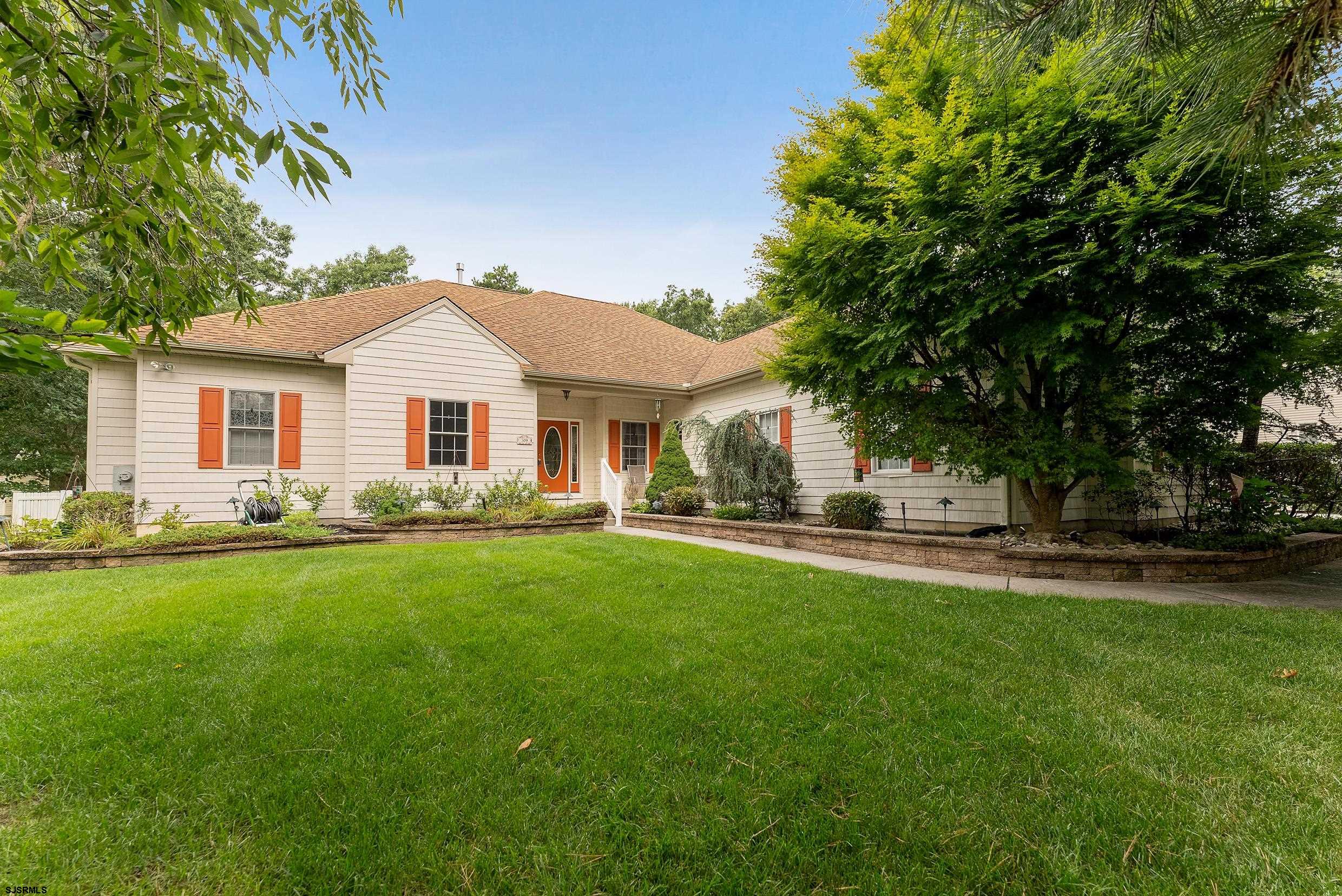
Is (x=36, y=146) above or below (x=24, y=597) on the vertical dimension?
above

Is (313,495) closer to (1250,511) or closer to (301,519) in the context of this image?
(301,519)

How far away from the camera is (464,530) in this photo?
9.50 metres

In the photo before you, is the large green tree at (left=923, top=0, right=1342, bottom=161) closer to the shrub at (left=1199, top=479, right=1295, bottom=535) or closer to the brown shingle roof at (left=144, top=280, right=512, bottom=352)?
the shrub at (left=1199, top=479, right=1295, bottom=535)

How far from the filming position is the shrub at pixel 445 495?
1056cm

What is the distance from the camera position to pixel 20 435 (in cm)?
1440

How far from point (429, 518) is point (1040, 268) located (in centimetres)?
942

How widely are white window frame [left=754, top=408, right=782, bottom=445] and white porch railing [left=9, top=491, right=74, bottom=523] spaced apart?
1238 cm

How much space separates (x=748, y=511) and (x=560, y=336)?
744cm

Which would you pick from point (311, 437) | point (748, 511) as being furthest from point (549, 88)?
point (748, 511)

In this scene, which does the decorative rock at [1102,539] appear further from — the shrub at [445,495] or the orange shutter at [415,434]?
the orange shutter at [415,434]

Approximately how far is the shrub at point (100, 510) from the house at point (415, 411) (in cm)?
27

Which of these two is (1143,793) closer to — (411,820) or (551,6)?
(411,820)

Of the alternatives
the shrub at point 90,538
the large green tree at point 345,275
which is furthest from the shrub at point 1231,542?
the large green tree at point 345,275

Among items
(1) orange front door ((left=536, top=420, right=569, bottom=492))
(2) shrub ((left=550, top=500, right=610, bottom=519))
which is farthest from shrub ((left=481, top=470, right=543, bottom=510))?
(1) orange front door ((left=536, top=420, right=569, bottom=492))
